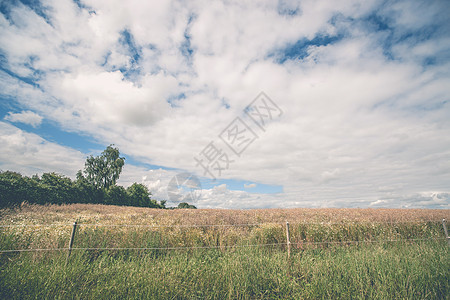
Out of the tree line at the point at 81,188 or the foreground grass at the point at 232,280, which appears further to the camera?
the tree line at the point at 81,188

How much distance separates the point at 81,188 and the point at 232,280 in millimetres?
33466

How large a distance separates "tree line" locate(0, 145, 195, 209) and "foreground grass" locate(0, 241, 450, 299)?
2010cm

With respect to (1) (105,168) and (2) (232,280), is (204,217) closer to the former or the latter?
(2) (232,280)

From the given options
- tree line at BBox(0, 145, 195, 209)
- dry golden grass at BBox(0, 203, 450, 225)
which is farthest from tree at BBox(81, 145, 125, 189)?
dry golden grass at BBox(0, 203, 450, 225)

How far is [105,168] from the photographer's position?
44.3 metres

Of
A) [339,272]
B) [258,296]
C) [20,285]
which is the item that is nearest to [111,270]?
[20,285]

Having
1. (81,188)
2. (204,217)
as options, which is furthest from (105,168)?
(204,217)

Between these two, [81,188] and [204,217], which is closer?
[204,217]

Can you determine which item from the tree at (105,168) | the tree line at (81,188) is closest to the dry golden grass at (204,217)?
the tree line at (81,188)

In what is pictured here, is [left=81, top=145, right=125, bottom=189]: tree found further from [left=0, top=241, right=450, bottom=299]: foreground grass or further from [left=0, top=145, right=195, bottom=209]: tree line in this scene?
[left=0, top=241, right=450, bottom=299]: foreground grass

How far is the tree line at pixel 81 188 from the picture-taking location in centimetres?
1871

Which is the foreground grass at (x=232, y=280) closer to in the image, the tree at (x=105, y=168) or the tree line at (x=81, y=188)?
the tree line at (x=81, y=188)

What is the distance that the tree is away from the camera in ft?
141

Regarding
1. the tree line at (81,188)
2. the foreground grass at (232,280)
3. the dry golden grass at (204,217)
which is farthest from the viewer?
the tree line at (81,188)
